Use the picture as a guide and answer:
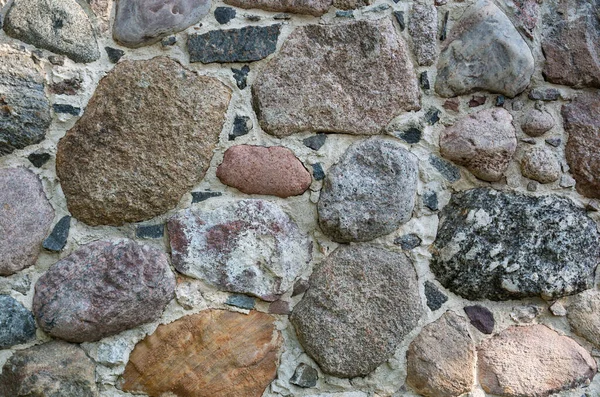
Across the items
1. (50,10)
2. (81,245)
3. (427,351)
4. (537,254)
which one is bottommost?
(427,351)

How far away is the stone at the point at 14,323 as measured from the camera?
4.02 feet

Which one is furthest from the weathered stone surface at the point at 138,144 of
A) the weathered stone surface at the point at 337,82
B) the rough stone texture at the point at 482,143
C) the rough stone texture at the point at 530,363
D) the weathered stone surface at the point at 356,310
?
the rough stone texture at the point at 530,363

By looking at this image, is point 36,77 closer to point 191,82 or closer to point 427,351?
point 191,82

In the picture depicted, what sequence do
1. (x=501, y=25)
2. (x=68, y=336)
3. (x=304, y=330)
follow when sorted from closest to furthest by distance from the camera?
(x=68, y=336) < (x=304, y=330) < (x=501, y=25)

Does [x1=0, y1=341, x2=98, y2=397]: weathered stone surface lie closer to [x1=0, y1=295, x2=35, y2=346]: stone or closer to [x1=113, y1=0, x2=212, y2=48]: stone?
[x1=0, y1=295, x2=35, y2=346]: stone

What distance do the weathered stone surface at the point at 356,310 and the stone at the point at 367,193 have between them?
5 centimetres

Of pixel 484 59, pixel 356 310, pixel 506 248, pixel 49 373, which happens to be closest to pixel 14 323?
pixel 49 373

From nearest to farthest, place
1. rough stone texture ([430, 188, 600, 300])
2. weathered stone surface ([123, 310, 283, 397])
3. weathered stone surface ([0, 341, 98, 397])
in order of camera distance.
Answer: weathered stone surface ([0, 341, 98, 397]) < weathered stone surface ([123, 310, 283, 397]) < rough stone texture ([430, 188, 600, 300])

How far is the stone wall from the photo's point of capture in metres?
1.27

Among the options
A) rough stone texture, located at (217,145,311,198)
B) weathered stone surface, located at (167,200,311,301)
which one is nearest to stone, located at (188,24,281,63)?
rough stone texture, located at (217,145,311,198)

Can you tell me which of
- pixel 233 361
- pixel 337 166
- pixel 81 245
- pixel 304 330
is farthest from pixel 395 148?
pixel 81 245

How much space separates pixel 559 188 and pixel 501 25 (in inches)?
15.8

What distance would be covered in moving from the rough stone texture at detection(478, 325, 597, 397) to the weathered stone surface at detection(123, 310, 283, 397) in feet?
1.61

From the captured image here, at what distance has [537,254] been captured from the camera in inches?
56.5
